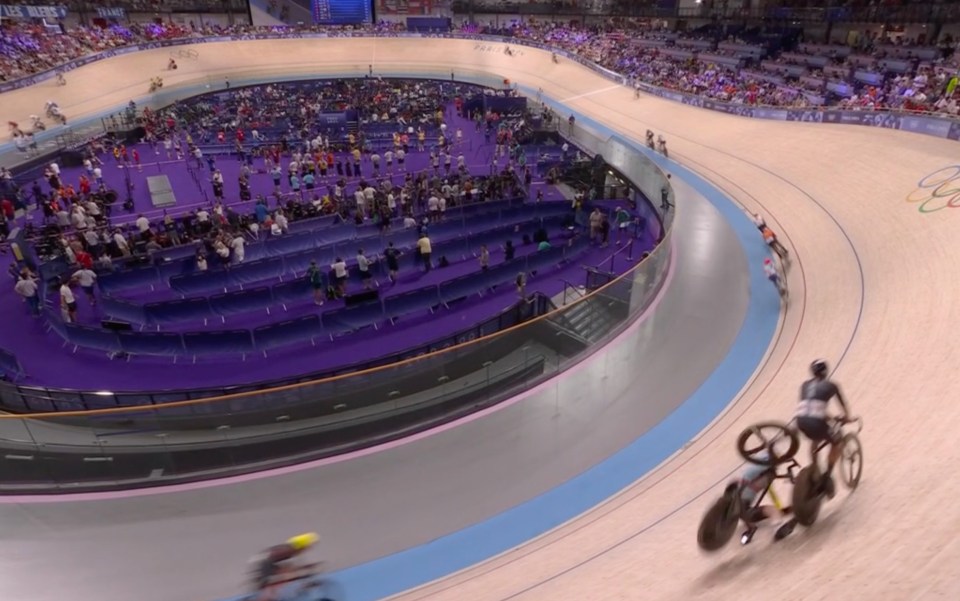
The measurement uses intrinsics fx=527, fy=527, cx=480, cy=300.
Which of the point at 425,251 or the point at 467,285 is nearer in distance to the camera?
the point at 467,285

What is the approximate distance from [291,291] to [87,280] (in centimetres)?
446

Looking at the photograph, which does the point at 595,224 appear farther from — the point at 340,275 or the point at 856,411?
the point at 856,411

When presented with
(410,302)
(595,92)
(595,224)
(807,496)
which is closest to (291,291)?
(410,302)

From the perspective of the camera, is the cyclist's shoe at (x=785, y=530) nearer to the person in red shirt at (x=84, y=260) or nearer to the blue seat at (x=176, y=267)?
the blue seat at (x=176, y=267)

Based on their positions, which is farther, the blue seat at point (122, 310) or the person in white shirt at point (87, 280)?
the person in white shirt at point (87, 280)

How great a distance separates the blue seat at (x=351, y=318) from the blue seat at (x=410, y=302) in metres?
0.20

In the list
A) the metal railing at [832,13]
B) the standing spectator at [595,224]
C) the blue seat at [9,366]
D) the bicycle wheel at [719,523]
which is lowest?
the blue seat at [9,366]

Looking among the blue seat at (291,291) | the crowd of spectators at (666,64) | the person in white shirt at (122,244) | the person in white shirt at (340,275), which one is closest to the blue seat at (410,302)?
the person in white shirt at (340,275)

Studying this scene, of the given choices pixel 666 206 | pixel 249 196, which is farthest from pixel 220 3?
pixel 666 206

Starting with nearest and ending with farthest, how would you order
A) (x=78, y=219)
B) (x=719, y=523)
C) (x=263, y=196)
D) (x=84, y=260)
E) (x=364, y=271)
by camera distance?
(x=719, y=523)
(x=84, y=260)
(x=364, y=271)
(x=78, y=219)
(x=263, y=196)

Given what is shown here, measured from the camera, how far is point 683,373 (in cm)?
859

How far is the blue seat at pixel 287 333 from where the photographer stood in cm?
1043

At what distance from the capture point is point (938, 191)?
11.7m

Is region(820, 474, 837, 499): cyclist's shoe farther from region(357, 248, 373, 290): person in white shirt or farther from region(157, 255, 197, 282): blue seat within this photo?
region(157, 255, 197, 282): blue seat
